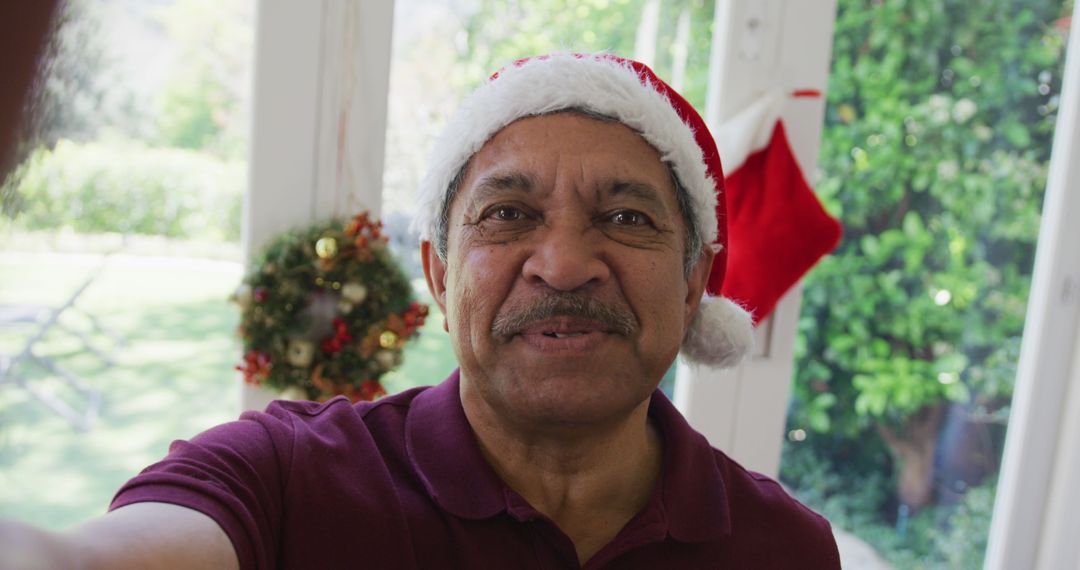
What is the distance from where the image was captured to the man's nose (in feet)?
3.65

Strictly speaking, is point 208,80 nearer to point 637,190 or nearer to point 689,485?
point 637,190

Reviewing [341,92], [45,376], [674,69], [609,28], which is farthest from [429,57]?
[45,376]

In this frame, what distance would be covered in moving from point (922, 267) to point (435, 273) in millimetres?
1985

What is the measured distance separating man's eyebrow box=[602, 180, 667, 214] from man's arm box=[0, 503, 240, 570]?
622 mm

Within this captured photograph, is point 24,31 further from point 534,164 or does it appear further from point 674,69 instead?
point 674,69

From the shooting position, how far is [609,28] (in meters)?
2.42

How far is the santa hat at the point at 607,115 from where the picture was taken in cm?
122

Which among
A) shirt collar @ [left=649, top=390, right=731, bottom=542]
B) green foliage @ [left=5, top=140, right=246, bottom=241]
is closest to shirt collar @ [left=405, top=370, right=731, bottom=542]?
shirt collar @ [left=649, top=390, right=731, bottom=542]

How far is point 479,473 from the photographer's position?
1.17m

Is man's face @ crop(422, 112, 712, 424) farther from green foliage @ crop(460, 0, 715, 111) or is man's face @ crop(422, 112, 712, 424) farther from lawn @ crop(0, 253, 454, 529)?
green foliage @ crop(460, 0, 715, 111)

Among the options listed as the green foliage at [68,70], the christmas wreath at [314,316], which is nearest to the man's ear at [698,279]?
the christmas wreath at [314,316]

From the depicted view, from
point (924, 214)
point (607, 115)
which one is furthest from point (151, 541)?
point (924, 214)

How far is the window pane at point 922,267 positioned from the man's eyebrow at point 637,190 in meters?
1.61

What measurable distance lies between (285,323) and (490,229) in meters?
1.06
